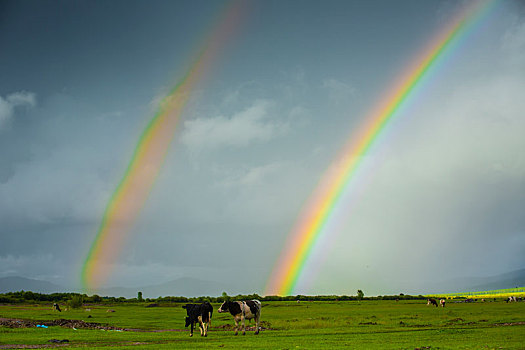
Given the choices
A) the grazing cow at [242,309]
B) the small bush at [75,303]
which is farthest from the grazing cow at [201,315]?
the small bush at [75,303]

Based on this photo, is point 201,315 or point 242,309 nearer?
point 201,315

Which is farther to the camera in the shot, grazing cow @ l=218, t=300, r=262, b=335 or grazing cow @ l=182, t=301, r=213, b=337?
grazing cow @ l=218, t=300, r=262, b=335

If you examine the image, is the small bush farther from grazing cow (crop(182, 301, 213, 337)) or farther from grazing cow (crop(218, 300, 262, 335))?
grazing cow (crop(218, 300, 262, 335))

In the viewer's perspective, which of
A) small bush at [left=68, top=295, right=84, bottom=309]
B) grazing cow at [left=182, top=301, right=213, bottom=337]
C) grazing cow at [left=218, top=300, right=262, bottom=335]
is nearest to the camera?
grazing cow at [left=182, top=301, right=213, bottom=337]

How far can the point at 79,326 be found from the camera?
50344 mm

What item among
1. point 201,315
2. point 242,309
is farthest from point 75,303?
point 242,309

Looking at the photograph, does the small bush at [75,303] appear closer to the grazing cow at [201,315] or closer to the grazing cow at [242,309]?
the grazing cow at [201,315]

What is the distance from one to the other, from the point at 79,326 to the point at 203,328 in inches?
783

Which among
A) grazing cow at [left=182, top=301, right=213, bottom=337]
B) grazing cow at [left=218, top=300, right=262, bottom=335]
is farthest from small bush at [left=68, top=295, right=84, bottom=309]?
grazing cow at [left=218, top=300, right=262, bottom=335]

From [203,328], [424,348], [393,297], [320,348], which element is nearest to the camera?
[424,348]

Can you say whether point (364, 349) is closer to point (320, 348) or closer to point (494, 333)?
point (320, 348)

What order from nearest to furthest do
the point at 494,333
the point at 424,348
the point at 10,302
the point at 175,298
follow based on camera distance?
the point at 424,348 → the point at 494,333 → the point at 10,302 → the point at 175,298

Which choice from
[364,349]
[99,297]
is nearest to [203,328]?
[364,349]

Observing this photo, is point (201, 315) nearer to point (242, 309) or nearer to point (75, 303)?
point (242, 309)
